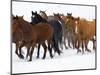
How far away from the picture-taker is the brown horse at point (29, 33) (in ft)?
7.33

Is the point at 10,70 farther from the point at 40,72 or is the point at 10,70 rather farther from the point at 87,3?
the point at 87,3

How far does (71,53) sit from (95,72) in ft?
1.23

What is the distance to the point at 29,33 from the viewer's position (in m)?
2.29

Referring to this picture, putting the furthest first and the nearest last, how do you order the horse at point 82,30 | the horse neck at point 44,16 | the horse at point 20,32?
the horse at point 82,30
the horse neck at point 44,16
the horse at point 20,32

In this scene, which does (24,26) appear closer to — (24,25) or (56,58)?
(24,25)

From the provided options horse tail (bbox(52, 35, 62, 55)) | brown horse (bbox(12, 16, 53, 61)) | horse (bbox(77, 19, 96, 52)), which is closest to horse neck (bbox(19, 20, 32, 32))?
brown horse (bbox(12, 16, 53, 61))

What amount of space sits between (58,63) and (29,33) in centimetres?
44

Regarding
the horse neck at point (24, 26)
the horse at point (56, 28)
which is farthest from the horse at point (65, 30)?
the horse neck at point (24, 26)

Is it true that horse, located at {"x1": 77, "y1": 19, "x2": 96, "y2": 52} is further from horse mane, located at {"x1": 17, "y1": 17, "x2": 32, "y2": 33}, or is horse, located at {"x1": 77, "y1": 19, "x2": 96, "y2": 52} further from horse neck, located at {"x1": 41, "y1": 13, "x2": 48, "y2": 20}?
horse mane, located at {"x1": 17, "y1": 17, "x2": 32, "y2": 33}

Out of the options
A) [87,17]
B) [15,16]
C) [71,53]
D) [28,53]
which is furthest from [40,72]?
[87,17]

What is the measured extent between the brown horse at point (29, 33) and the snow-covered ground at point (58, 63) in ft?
0.22

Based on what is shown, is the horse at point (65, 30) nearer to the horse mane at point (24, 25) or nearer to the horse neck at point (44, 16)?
the horse neck at point (44, 16)

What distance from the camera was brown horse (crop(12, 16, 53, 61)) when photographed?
223 centimetres

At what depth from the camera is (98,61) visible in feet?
8.70
